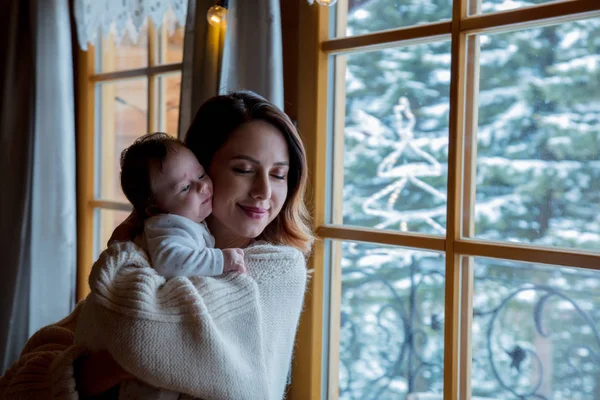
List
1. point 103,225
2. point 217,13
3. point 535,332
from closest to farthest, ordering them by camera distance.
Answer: point 535,332, point 217,13, point 103,225

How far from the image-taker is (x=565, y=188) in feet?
5.16

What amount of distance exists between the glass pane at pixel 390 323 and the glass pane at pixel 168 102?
1085mm

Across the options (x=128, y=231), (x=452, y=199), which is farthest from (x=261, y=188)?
(x=452, y=199)

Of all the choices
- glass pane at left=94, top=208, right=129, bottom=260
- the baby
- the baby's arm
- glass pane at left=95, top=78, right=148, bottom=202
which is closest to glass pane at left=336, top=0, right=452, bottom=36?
the baby

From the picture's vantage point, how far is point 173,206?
4.43ft

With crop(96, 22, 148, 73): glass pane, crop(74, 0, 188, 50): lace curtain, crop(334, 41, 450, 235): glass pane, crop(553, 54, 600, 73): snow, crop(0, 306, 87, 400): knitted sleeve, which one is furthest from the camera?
crop(96, 22, 148, 73): glass pane

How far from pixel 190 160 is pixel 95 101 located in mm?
2026

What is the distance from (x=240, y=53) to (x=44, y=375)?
3.44 ft

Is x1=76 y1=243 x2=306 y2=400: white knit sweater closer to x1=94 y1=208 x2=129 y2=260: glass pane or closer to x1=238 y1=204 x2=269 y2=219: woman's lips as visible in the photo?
x1=238 y1=204 x2=269 y2=219: woman's lips

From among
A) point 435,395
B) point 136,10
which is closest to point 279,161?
point 435,395

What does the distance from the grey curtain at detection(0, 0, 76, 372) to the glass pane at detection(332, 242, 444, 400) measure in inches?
55.7

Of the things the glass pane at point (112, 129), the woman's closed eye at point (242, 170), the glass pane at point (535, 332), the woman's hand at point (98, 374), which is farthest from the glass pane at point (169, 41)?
the woman's hand at point (98, 374)

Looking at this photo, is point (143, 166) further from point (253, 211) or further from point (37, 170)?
point (37, 170)

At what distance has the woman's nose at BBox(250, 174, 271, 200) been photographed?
1.38m
